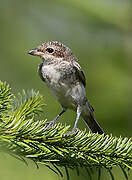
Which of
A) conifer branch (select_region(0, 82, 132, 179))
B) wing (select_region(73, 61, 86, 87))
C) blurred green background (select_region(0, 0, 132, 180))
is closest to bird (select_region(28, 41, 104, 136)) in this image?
wing (select_region(73, 61, 86, 87))

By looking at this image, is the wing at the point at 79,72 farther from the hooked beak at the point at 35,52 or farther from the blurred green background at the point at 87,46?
the hooked beak at the point at 35,52

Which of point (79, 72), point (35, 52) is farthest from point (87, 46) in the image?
point (35, 52)

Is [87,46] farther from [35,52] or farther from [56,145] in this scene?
[56,145]

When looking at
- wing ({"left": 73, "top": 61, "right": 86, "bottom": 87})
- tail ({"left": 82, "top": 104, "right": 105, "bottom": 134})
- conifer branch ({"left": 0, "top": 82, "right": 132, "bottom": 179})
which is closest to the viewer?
conifer branch ({"left": 0, "top": 82, "right": 132, "bottom": 179})

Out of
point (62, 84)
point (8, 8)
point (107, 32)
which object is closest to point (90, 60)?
point (107, 32)

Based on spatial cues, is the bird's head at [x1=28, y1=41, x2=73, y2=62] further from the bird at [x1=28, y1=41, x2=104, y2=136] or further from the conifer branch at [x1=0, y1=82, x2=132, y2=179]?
the conifer branch at [x1=0, y1=82, x2=132, y2=179]

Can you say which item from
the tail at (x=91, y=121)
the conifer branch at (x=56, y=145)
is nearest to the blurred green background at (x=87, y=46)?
→ the tail at (x=91, y=121)

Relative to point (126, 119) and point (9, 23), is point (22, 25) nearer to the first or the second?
point (9, 23)
